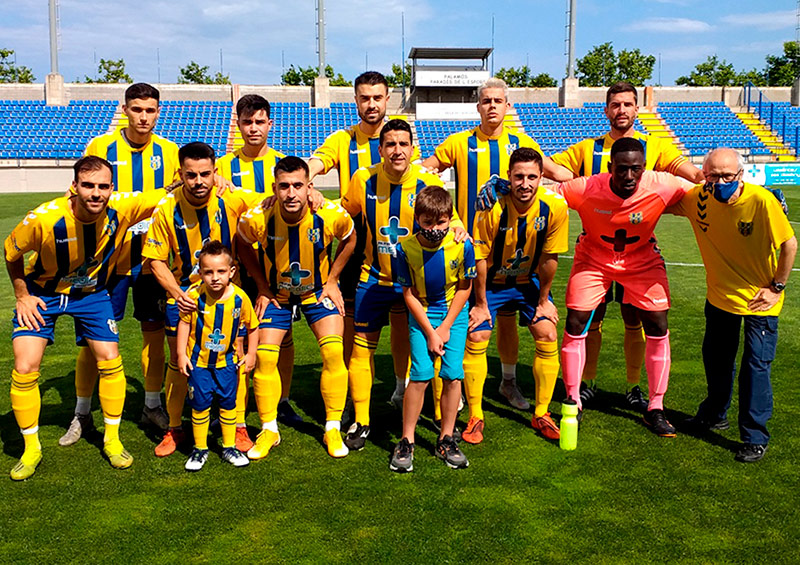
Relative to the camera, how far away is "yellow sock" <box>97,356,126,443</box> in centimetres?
454

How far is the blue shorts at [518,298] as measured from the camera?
5.05m

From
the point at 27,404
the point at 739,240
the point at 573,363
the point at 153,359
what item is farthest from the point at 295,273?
the point at 739,240

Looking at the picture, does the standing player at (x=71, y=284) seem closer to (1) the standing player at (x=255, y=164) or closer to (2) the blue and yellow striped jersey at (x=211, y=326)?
(2) the blue and yellow striped jersey at (x=211, y=326)

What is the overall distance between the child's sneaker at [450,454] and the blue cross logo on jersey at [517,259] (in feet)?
4.27

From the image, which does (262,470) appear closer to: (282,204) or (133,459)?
(133,459)

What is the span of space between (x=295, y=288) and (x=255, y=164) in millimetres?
1055

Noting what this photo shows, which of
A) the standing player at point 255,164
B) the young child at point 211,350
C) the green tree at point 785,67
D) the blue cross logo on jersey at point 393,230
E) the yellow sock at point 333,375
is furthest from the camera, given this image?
the green tree at point 785,67

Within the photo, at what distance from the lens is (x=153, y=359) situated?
5160mm

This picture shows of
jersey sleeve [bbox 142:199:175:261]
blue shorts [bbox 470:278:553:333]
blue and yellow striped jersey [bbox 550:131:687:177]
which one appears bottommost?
blue shorts [bbox 470:278:553:333]

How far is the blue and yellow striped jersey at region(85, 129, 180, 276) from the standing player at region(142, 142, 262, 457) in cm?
45

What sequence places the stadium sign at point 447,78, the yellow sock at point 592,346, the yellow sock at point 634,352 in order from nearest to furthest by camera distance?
the yellow sock at point 634,352 → the yellow sock at point 592,346 → the stadium sign at point 447,78

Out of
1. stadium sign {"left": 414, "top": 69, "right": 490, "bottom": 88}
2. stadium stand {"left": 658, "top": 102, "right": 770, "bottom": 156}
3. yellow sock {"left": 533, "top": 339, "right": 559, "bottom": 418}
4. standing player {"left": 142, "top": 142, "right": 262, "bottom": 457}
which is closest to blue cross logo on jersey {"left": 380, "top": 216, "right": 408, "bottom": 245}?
standing player {"left": 142, "top": 142, "right": 262, "bottom": 457}

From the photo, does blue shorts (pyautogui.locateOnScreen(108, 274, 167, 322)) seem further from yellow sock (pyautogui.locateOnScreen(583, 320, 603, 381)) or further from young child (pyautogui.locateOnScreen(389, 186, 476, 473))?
yellow sock (pyautogui.locateOnScreen(583, 320, 603, 381))

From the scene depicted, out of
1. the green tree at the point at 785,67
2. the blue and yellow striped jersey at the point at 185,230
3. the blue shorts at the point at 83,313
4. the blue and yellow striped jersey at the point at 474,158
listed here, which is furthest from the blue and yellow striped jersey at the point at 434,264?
the green tree at the point at 785,67
